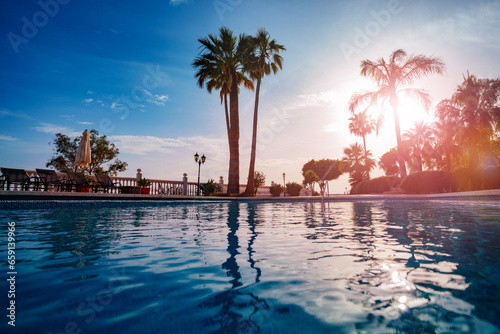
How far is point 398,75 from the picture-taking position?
22188 millimetres

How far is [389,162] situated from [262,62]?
50.9 metres

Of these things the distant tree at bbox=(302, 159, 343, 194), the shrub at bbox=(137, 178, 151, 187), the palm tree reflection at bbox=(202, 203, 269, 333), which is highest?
the distant tree at bbox=(302, 159, 343, 194)

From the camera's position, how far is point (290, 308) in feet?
5.73

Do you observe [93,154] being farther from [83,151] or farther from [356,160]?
[356,160]

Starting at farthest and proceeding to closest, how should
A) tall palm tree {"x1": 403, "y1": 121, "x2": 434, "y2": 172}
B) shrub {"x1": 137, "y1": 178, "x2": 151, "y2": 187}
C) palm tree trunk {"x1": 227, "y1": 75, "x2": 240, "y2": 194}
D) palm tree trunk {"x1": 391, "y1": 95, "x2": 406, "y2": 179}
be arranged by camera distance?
tall palm tree {"x1": 403, "y1": 121, "x2": 434, "y2": 172}, palm tree trunk {"x1": 391, "y1": 95, "x2": 406, "y2": 179}, palm tree trunk {"x1": 227, "y1": 75, "x2": 240, "y2": 194}, shrub {"x1": 137, "y1": 178, "x2": 151, "y2": 187}

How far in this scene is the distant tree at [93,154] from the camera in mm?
26984

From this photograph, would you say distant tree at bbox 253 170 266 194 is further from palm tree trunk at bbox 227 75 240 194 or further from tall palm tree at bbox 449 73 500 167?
tall palm tree at bbox 449 73 500 167

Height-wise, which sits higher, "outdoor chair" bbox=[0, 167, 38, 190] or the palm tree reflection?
"outdoor chair" bbox=[0, 167, 38, 190]

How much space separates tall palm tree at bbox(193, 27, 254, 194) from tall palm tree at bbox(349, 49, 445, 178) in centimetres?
1100

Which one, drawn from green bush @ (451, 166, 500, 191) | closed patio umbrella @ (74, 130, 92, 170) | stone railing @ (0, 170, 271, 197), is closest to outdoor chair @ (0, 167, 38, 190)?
closed patio umbrella @ (74, 130, 92, 170)

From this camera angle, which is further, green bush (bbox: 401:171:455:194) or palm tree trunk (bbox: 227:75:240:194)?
palm tree trunk (bbox: 227:75:240:194)

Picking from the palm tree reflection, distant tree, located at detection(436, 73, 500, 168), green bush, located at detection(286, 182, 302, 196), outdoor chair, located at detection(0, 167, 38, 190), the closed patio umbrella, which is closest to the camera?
the palm tree reflection

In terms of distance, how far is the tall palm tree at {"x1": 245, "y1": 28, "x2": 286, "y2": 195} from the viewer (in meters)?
20.8

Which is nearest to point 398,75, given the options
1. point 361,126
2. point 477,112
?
point 477,112
